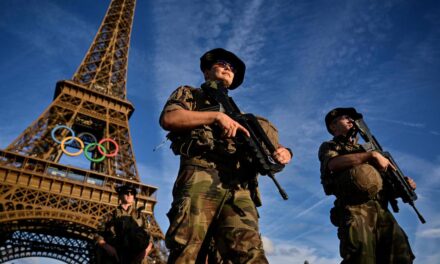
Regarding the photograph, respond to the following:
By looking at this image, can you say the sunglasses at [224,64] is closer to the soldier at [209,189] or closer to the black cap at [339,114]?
the soldier at [209,189]

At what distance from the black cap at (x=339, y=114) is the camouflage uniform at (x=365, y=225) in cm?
62

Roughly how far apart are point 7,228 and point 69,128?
898 cm

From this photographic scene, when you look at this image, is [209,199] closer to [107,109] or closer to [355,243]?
[355,243]

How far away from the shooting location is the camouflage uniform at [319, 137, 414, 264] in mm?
3541

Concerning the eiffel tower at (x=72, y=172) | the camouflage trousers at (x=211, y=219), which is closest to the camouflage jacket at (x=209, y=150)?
the camouflage trousers at (x=211, y=219)

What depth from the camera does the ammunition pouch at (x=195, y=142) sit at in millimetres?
2938

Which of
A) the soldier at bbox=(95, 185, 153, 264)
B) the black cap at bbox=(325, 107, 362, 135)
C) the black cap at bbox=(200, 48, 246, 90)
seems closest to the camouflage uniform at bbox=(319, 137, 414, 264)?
the black cap at bbox=(325, 107, 362, 135)

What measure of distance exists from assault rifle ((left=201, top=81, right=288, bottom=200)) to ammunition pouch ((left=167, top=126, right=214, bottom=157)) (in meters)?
0.27

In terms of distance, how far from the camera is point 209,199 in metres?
2.80

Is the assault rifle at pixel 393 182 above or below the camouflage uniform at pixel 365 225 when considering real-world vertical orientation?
above

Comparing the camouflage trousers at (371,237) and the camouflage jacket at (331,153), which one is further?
the camouflage jacket at (331,153)

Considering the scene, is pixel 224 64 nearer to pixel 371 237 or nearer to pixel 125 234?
pixel 371 237

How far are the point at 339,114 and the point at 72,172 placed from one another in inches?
994

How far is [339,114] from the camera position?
4.76m
